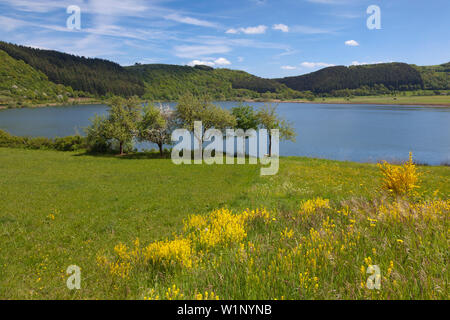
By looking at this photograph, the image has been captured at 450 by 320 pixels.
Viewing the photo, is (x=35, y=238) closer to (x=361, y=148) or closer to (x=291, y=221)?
(x=291, y=221)

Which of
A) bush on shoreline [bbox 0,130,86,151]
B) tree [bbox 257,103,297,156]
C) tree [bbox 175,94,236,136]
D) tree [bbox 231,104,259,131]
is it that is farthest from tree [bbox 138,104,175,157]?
tree [bbox 257,103,297,156]

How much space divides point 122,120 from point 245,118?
86.4 feet

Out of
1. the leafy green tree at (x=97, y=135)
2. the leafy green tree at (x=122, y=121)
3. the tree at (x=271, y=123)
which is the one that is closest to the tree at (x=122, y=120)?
the leafy green tree at (x=122, y=121)

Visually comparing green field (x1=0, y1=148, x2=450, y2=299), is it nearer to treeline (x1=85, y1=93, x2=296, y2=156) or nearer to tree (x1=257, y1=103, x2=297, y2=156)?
treeline (x1=85, y1=93, x2=296, y2=156)

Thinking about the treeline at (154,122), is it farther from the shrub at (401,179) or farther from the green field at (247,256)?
the shrub at (401,179)

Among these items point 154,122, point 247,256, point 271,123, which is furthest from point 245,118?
point 247,256

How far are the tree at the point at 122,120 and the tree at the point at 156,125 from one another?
254 cm

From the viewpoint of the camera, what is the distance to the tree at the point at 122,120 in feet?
155

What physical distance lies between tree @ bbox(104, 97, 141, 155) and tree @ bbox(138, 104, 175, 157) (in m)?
2.54

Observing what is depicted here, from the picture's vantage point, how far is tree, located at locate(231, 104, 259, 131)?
178ft

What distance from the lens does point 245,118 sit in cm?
5391
